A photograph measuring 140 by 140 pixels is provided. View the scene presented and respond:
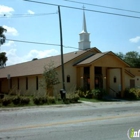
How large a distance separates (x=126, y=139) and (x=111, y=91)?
82.1 ft

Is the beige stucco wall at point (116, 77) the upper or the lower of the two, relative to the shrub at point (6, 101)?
upper

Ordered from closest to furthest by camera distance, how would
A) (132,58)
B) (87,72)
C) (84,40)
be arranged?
(87,72), (84,40), (132,58)

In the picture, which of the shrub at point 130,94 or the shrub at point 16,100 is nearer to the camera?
the shrub at point 16,100

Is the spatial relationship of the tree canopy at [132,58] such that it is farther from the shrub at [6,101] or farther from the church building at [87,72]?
the shrub at [6,101]

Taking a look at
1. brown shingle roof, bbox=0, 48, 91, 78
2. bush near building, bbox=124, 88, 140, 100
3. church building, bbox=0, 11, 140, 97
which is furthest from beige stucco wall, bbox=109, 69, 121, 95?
brown shingle roof, bbox=0, 48, 91, 78

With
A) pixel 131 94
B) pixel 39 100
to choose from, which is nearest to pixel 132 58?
pixel 131 94

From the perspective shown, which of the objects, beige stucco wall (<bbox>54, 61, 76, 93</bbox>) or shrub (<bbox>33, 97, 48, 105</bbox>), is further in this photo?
beige stucco wall (<bbox>54, 61, 76, 93</bbox>)

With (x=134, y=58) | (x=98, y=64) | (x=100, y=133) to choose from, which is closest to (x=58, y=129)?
(x=100, y=133)

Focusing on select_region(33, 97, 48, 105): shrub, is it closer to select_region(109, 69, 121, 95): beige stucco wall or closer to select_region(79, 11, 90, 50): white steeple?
select_region(109, 69, 121, 95): beige stucco wall

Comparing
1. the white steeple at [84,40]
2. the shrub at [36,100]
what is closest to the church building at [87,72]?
the white steeple at [84,40]

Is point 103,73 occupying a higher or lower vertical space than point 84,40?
lower

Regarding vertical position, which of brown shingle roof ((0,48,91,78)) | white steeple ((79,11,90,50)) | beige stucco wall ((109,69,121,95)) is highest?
white steeple ((79,11,90,50))

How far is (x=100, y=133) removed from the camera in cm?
758

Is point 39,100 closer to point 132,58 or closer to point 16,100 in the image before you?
point 16,100
